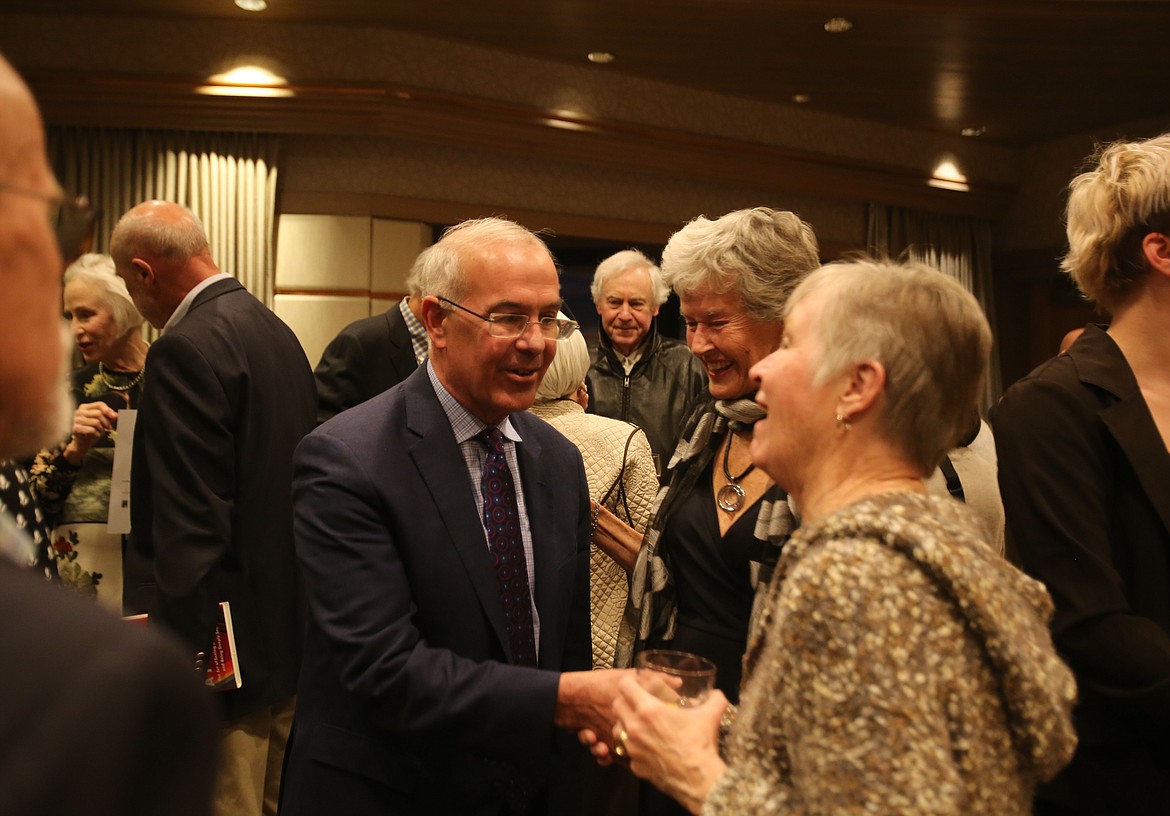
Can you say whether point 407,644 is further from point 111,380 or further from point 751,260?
point 111,380

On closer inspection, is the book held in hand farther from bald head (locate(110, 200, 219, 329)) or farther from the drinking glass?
the drinking glass

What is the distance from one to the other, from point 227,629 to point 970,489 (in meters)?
1.87

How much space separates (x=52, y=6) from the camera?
5.79 m

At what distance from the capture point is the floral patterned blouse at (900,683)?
40.9 inches

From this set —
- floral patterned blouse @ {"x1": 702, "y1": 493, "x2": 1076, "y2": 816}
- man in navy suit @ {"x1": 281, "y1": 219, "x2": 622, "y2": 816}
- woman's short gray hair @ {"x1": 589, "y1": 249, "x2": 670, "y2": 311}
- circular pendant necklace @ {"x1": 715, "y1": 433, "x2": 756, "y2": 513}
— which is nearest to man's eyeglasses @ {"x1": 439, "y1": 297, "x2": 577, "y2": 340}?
man in navy suit @ {"x1": 281, "y1": 219, "x2": 622, "y2": 816}

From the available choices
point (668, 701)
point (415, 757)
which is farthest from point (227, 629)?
point (668, 701)

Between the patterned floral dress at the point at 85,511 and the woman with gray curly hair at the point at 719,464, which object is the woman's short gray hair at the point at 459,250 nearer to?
the woman with gray curly hair at the point at 719,464

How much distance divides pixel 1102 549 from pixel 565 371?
160 centimetres

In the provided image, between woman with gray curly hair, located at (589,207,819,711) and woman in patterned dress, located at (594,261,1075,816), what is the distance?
24.6 inches

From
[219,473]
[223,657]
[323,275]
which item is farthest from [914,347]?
[323,275]

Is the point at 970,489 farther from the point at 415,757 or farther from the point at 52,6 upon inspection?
the point at 52,6

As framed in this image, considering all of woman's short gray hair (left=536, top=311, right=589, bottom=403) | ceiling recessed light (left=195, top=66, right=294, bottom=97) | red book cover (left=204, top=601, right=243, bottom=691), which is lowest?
red book cover (left=204, top=601, right=243, bottom=691)

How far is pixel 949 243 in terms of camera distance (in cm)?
839

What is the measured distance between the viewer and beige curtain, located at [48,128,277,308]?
5.89 m
